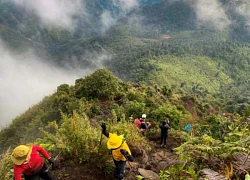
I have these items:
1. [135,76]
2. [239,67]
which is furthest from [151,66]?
[239,67]

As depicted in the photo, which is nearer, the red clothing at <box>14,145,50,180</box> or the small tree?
the red clothing at <box>14,145,50,180</box>

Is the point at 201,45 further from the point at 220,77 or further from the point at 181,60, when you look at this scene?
the point at 220,77

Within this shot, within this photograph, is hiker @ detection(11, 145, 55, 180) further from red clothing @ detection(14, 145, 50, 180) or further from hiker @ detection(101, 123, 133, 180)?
hiker @ detection(101, 123, 133, 180)

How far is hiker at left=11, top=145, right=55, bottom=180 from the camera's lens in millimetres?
4746

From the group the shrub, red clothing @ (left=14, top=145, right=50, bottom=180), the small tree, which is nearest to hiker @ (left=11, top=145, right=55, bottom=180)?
red clothing @ (left=14, top=145, right=50, bottom=180)

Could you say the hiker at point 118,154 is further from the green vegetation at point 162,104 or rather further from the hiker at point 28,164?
the hiker at point 28,164

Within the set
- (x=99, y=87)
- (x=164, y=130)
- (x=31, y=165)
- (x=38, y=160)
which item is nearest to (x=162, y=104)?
(x=99, y=87)

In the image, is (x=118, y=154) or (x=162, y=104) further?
(x=162, y=104)

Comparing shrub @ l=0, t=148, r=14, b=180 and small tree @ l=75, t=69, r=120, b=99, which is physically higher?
small tree @ l=75, t=69, r=120, b=99

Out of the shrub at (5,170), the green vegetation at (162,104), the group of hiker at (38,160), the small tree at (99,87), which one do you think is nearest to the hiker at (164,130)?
the green vegetation at (162,104)

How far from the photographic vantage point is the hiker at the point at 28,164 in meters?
4.75

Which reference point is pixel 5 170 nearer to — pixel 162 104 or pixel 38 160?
pixel 38 160

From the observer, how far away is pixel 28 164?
194 inches

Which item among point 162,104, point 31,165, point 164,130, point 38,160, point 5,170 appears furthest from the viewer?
point 162,104
